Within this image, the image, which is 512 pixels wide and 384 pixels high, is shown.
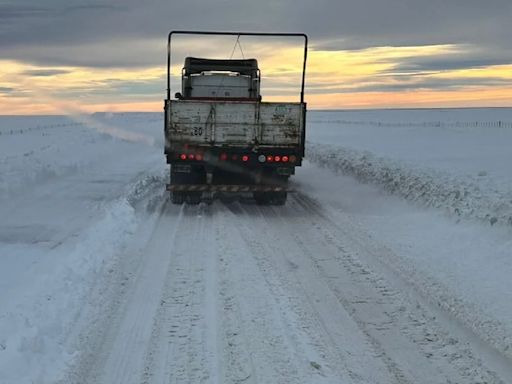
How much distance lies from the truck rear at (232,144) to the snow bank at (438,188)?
8.89ft

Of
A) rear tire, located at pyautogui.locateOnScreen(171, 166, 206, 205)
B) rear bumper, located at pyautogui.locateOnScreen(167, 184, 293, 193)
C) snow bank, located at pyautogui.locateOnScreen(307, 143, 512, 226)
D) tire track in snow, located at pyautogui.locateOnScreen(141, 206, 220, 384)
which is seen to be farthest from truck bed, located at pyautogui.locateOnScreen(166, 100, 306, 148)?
tire track in snow, located at pyautogui.locateOnScreen(141, 206, 220, 384)

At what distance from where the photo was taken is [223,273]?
689 cm

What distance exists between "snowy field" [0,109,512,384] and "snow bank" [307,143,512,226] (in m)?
0.06

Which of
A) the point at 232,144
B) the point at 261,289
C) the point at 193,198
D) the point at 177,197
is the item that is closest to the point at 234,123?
the point at 232,144

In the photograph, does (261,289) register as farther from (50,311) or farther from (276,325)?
(50,311)

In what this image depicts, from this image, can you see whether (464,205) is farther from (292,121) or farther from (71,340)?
(71,340)

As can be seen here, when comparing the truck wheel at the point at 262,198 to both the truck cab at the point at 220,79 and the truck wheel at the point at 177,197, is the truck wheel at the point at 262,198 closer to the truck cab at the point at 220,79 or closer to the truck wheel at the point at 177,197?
the truck wheel at the point at 177,197

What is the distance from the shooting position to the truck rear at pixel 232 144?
11812 millimetres

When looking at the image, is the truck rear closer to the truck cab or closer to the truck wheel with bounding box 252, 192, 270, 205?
the truck wheel with bounding box 252, 192, 270, 205

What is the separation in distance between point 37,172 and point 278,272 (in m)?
11.6

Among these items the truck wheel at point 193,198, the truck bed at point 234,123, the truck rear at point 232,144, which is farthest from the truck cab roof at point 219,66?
the truck wheel at point 193,198

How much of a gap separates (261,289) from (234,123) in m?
A: 6.19

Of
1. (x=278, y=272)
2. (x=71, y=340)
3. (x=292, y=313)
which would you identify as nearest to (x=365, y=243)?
(x=278, y=272)

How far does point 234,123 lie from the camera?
1190 cm
